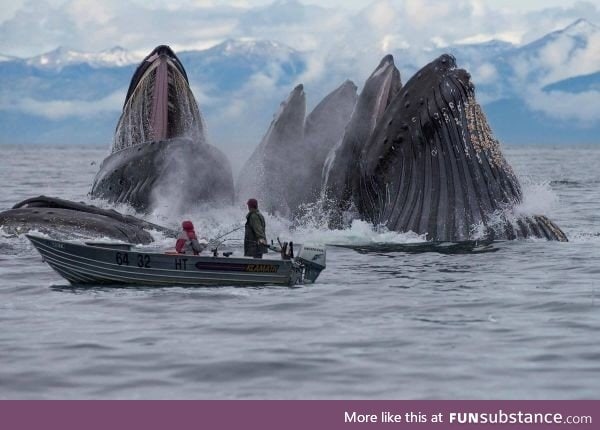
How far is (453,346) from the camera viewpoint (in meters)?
14.2

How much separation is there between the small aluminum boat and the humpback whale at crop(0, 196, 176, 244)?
2.66 metres

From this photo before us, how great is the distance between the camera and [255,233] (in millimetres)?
19781

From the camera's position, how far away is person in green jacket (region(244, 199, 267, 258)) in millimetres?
19703

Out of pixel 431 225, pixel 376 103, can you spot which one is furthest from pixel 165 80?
pixel 431 225

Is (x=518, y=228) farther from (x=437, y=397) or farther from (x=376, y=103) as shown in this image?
(x=437, y=397)

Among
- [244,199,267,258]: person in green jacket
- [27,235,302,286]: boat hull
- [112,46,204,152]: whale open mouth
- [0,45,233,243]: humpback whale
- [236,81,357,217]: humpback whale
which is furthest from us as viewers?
[112,46,204,152]: whale open mouth

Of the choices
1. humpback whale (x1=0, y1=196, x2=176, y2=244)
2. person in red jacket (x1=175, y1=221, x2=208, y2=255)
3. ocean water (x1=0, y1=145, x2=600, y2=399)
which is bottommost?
ocean water (x1=0, y1=145, x2=600, y2=399)

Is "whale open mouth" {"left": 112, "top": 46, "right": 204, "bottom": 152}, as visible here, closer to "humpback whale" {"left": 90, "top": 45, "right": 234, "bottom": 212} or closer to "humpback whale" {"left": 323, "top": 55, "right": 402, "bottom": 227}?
"humpback whale" {"left": 90, "top": 45, "right": 234, "bottom": 212}

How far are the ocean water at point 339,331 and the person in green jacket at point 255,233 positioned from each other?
35.7 inches

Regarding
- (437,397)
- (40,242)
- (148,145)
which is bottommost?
(437,397)

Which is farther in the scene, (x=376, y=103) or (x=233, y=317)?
(x=376, y=103)

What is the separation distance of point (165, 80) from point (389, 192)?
7758 millimetres

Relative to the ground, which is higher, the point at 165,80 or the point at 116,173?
the point at 165,80

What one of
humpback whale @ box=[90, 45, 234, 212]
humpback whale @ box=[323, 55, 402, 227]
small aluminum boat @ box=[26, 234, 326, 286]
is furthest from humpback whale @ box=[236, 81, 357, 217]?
small aluminum boat @ box=[26, 234, 326, 286]
